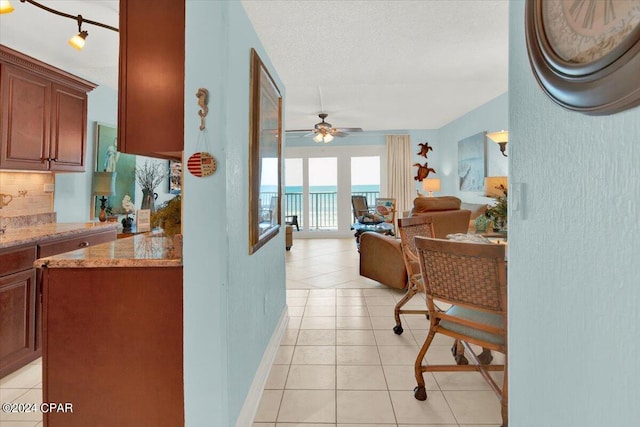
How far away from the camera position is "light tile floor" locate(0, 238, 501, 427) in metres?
1.79

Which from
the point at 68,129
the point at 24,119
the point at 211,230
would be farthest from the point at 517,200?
the point at 68,129

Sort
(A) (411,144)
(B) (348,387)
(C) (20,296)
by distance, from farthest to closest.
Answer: (A) (411,144) < (C) (20,296) < (B) (348,387)

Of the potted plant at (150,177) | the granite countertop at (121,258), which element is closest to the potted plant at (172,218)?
the granite countertop at (121,258)

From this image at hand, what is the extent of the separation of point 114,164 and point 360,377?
3.66 m

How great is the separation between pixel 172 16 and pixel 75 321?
4.78 ft

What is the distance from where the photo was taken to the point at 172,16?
1508 mm

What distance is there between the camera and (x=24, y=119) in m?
2.64

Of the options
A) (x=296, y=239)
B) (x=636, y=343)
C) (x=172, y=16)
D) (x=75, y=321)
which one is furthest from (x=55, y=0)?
(x=296, y=239)

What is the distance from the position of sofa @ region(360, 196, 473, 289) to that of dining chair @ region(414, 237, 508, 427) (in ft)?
6.16

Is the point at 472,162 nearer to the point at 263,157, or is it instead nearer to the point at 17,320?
the point at 263,157

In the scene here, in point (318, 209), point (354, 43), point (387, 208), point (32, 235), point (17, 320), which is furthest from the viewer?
point (318, 209)

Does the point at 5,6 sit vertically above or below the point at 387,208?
above

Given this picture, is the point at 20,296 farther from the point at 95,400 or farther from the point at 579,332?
the point at 579,332

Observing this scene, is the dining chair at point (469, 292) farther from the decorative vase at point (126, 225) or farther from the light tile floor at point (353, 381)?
the decorative vase at point (126, 225)
